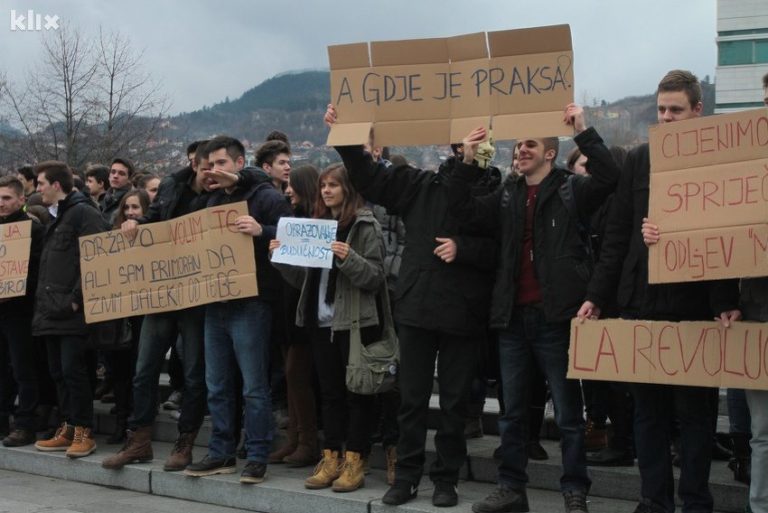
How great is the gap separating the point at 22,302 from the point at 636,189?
5564mm

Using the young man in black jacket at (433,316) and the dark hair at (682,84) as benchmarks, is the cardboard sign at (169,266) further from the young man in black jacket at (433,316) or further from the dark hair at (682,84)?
the dark hair at (682,84)

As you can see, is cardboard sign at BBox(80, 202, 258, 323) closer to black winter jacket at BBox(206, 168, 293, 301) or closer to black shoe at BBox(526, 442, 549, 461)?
black winter jacket at BBox(206, 168, 293, 301)

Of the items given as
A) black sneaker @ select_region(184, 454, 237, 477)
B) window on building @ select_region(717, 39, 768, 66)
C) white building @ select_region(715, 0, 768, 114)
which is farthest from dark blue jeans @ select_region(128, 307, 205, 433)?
window on building @ select_region(717, 39, 768, 66)

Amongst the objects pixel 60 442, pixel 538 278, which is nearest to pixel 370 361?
pixel 538 278

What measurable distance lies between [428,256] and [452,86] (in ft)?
3.34

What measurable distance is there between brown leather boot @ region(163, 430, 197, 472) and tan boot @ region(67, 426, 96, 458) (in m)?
0.96

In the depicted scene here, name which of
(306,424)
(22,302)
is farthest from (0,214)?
(306,424)

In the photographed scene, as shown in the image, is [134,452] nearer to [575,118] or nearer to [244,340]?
[244,340]

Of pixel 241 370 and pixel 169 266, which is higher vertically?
pixel 169 266

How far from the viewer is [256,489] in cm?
712

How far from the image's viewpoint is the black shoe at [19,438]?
905 cm

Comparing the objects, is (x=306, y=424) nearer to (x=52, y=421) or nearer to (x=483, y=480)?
(x=483, y=480)

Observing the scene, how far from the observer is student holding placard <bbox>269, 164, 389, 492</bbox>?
6.82 metres

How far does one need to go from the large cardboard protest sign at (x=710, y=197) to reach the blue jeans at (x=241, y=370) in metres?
2.93
